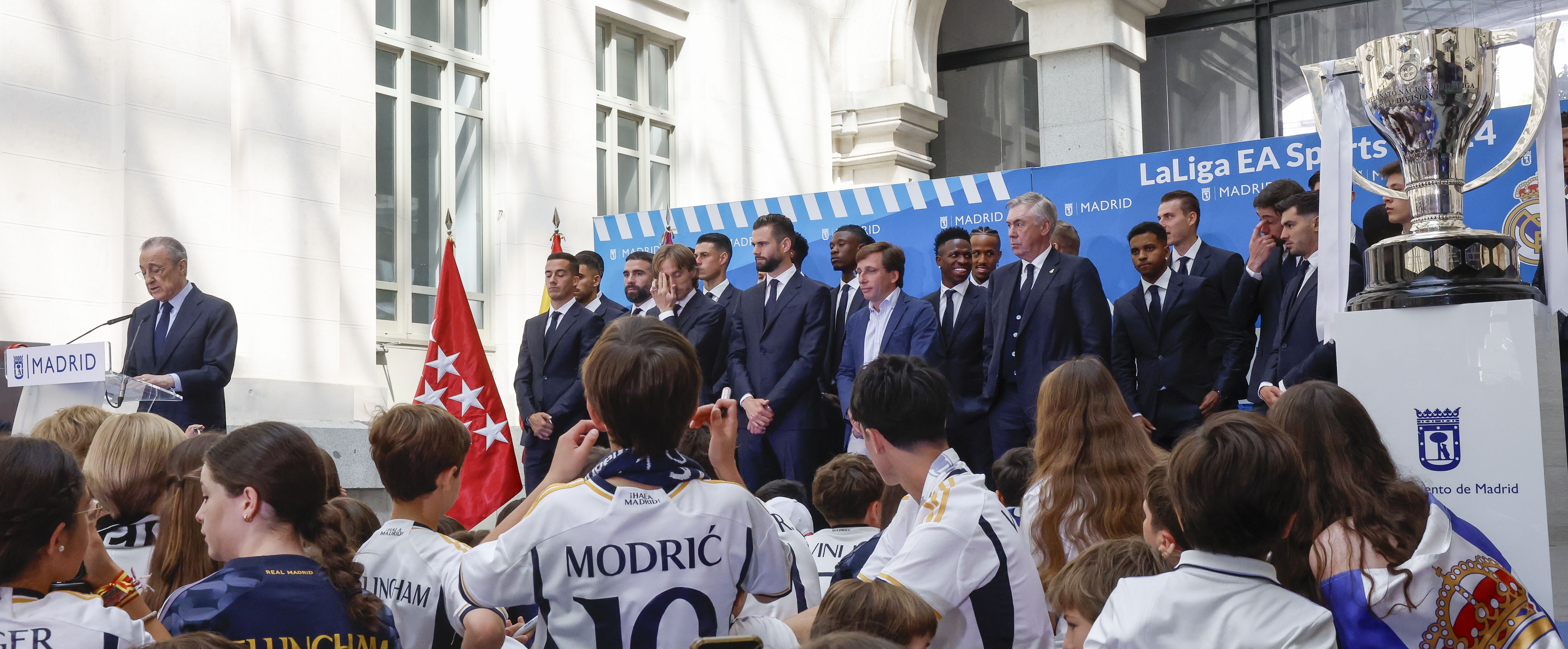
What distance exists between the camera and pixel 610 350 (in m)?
2.60

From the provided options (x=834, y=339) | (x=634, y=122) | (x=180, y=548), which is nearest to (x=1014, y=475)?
(x=180, y=548)

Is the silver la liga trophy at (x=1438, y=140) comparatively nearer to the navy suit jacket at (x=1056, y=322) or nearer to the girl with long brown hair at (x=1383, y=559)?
the girl with long brown hair at (x=1383, y=559)

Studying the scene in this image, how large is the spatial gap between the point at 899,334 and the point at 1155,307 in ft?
4.30

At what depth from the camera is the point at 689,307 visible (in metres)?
7.84

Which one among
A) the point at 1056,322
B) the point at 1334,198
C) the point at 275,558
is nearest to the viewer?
the point at 275,558

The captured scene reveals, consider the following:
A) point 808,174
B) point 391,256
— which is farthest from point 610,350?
point 808,174

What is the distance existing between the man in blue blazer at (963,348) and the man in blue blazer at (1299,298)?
1.58 metres

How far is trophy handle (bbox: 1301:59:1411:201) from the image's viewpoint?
4.37m

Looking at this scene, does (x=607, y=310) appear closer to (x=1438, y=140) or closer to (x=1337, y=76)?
(x=1337, y=76)

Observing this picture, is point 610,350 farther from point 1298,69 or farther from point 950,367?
point 1298,69

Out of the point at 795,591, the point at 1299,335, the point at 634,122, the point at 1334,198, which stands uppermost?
the point at 634,122

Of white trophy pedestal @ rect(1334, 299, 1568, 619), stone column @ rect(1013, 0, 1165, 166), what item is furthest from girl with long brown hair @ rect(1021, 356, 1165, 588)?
stone column @ rect(1013, 0, 1165, 166)

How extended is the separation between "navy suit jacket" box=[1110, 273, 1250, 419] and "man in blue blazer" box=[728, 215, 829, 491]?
1.72m

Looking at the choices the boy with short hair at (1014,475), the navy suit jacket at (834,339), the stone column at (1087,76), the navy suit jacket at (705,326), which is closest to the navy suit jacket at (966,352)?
the navy suit jacket at (834,339)
